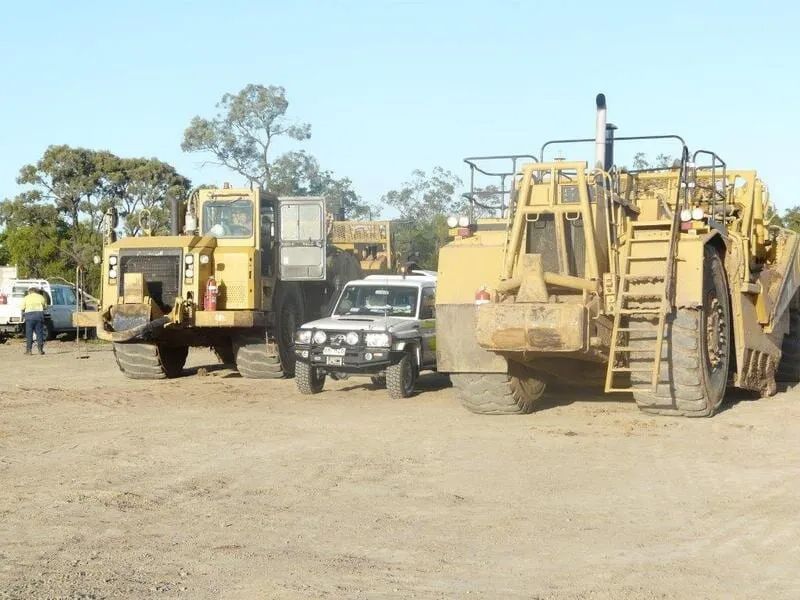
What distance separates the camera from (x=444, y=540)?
7.72 meters

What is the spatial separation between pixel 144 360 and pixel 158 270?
1791 millimetres

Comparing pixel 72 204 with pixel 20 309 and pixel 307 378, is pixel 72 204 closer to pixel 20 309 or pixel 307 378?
pixel 20 309

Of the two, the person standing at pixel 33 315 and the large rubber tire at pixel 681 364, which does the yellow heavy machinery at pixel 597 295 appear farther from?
the person standing at pixel 33 315

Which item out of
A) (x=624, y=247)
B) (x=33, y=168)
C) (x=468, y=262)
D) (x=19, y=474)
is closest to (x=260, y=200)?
(x=468, y=262)

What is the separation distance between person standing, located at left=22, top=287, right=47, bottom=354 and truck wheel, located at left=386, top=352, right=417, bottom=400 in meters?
12.9

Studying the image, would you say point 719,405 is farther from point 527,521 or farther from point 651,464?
point 527,521

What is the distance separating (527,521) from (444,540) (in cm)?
84

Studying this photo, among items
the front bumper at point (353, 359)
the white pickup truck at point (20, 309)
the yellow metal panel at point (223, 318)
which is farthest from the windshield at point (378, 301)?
the white pickup truck at point (20, 309)

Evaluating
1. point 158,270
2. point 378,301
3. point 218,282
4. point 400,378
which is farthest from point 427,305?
point 158,270

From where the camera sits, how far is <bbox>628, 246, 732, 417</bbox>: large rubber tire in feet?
41.2

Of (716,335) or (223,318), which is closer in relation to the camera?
(716,335)

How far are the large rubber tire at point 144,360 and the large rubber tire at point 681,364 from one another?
368 inches

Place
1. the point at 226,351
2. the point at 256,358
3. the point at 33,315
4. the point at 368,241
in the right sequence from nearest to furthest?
1. the point at 256,358
2. the point at 226,351
3. the point at 368,241
4. the point at 33,315

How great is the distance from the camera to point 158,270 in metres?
18.7
